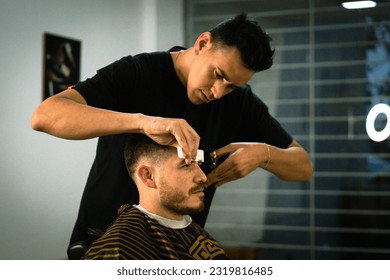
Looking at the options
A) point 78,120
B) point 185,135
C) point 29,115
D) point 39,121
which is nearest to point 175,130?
point 185,135

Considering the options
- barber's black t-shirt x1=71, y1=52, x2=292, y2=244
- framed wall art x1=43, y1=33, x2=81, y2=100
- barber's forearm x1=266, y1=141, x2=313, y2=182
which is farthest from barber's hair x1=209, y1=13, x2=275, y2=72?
framed wall art x1=43, y1=33, x2=81, y2=100

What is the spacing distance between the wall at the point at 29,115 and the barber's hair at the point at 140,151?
0.39m

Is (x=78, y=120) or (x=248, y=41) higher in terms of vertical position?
(x=248, y=41)

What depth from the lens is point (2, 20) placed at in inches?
90.2

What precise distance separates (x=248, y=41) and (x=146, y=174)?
21.0 inches

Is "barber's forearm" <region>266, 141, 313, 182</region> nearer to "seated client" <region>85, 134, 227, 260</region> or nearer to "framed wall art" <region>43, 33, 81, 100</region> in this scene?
"seated client" <region>85, 134, 227, 260</region>

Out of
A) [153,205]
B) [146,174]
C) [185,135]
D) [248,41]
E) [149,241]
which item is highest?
[248,41]

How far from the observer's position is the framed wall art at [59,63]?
2459mm

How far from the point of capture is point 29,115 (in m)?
2.43

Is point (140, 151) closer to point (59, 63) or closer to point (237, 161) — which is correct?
point (237, 161)

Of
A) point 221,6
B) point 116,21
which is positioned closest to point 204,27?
point 221,6

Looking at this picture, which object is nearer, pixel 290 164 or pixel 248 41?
pixel 248 41

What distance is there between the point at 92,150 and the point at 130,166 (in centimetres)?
47
